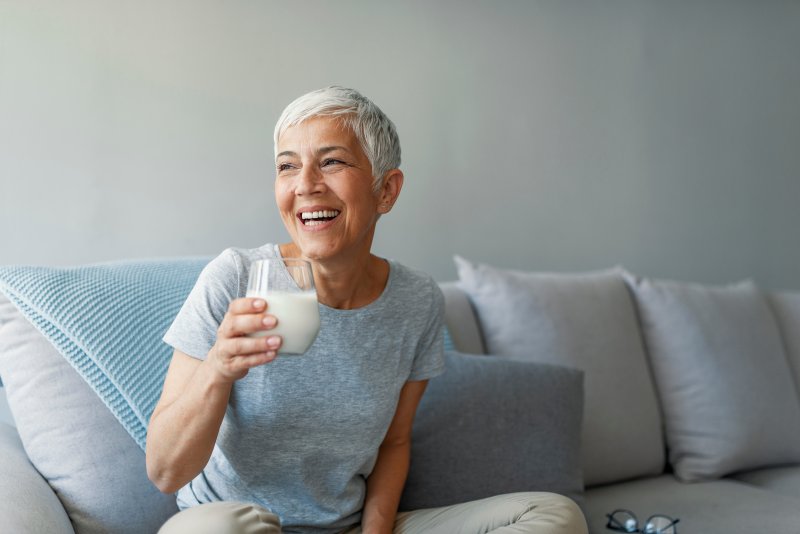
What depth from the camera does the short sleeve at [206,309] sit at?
52.8 inches

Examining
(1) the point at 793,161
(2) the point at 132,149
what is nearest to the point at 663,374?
(1) the point at 793,161

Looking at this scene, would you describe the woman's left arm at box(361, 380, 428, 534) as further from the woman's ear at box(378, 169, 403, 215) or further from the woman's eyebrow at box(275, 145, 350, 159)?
the woman's eyebrow at box(275, 145, 350, 159)

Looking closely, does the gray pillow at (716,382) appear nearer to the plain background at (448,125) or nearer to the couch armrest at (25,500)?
the plain background at (448,125)

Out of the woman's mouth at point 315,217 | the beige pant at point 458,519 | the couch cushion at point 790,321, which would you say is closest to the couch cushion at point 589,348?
the couch cushion at point 790,321

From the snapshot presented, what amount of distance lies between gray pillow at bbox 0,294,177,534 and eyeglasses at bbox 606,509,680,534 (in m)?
0.97

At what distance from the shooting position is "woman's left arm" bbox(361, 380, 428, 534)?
1.58 meters

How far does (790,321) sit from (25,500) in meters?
2.48

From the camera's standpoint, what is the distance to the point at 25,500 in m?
1.32

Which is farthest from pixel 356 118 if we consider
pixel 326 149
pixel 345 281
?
pixel 345 281

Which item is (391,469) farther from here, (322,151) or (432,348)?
(322,151)

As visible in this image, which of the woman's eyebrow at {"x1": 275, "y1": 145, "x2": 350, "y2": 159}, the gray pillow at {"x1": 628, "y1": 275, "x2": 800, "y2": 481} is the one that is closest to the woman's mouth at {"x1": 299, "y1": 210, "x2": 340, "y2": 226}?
the woman's eyebrow at {"x1": 275, "y1": 145, "x2": 350, "y2": 159}

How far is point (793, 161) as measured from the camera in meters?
3.37

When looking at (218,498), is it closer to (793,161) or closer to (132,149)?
(132,149)

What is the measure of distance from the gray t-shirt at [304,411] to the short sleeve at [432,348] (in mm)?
73
